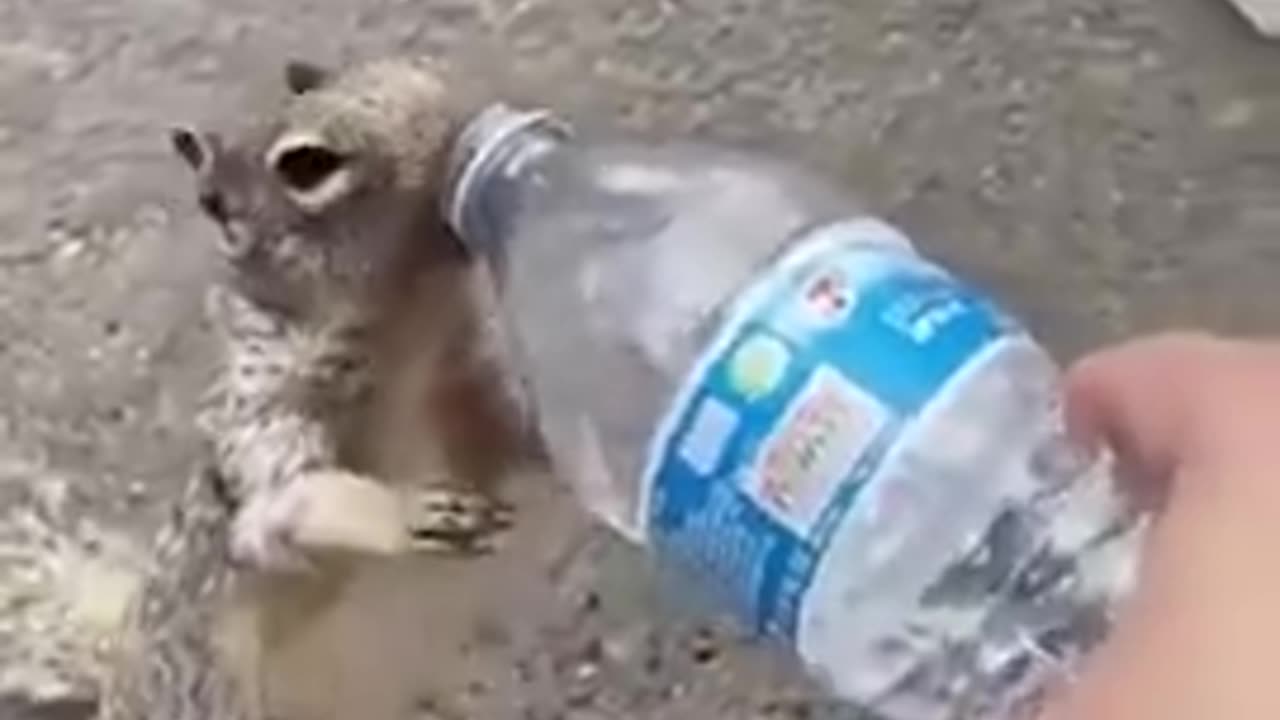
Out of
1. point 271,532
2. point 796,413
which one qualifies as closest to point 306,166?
point 271,532

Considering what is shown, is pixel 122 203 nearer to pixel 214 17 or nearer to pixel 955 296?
pixel 214 17

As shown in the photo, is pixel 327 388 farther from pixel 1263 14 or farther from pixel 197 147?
pixel 1263 14

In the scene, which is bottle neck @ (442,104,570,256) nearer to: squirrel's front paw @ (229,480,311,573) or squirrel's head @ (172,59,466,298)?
squirrel's head @ (172,59,466,298)

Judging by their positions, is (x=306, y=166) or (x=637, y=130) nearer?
(x=306, y=166)

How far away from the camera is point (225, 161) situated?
1.26 meters

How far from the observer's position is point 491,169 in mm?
1193

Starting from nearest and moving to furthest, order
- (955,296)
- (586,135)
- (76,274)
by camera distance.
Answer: (955,296)
(586,135)
(76,274)

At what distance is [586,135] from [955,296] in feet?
1.16

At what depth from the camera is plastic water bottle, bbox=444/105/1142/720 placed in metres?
0.87

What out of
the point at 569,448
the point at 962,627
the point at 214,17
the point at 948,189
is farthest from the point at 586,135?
the point at 214,17

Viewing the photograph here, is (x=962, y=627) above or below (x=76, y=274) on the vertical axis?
above

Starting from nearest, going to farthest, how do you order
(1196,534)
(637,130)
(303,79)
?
(1196,534), (303,79), (637,130)

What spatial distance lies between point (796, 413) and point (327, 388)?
43 cm

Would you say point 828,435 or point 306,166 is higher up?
point 828,435
